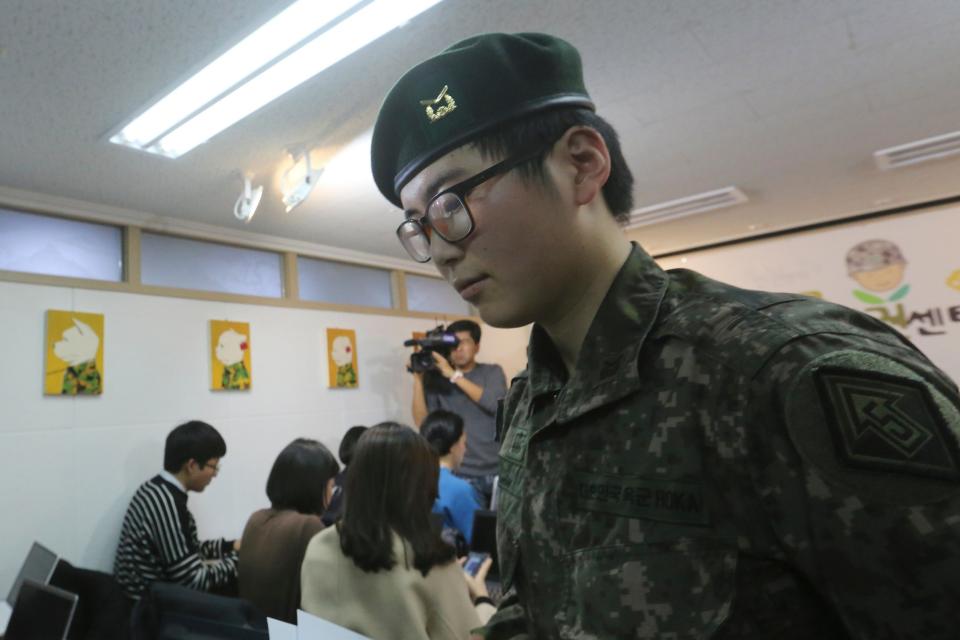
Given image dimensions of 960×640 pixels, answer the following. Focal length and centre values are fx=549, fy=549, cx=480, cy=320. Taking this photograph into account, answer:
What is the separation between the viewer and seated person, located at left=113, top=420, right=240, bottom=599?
2266mm

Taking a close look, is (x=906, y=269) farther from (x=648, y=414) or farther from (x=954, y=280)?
(x=648, y=414)

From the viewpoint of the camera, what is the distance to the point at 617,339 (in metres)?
0.61

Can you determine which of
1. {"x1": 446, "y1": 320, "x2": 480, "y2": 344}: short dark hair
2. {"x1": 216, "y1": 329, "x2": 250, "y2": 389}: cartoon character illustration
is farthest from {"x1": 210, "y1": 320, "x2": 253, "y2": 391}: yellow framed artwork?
{"x1": 446, "y1": 320, "x2": 480, "y2": 344}: short dark hair

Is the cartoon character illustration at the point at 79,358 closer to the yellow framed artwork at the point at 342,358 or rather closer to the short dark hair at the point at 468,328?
the yellow framed artwork at the point at 342,358

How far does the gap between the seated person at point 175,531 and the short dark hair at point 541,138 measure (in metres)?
2.34

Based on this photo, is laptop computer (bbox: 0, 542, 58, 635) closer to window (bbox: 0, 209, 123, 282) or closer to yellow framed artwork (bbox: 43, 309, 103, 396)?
yellow framed artwork (bbox: 43, 309, 103, 396)

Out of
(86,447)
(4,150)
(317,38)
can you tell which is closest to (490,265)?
(317,38)

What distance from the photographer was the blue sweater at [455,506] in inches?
88.3

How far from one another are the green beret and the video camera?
9.70ft

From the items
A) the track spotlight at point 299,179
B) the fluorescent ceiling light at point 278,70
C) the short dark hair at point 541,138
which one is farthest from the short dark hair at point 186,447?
the short dark hair at point 541,138

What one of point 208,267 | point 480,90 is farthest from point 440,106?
point 208,267

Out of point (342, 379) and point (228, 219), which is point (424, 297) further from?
point (228, 219)

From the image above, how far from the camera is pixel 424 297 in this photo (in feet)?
14.6

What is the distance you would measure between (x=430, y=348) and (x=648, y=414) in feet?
10.5
